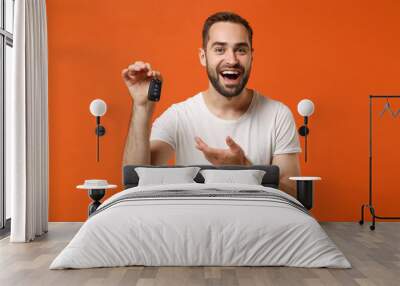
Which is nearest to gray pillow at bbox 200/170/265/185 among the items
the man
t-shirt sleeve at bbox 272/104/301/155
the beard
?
the man

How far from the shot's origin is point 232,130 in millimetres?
6609

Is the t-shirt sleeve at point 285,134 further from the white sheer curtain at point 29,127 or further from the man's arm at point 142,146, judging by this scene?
the white sheer curtain at point 29,127

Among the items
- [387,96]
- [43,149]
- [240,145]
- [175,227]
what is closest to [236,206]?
[175,227]

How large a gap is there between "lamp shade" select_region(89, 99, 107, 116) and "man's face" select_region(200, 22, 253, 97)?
1343 mm

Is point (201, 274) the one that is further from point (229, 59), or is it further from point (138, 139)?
point (229, 59)

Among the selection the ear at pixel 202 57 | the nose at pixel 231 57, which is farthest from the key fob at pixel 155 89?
the nose at pixel 231 57

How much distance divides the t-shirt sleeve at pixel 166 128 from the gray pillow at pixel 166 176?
0.56m

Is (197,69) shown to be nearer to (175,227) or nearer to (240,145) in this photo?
(240,145)

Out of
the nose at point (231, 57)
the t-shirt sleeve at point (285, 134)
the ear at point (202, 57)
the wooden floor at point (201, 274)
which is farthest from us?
the ear at point (202, 57)

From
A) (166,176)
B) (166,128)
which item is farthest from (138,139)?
(166,176)

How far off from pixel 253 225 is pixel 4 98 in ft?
11.7

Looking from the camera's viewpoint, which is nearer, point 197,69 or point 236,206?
point 236,206

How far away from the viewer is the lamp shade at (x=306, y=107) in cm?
663

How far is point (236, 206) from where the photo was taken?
14.3 ft
